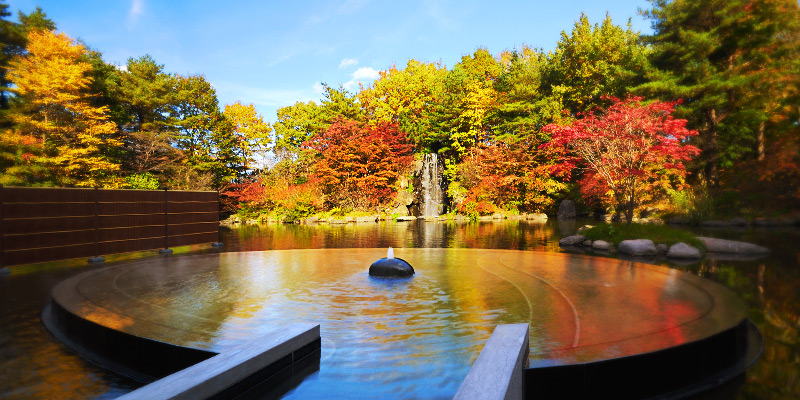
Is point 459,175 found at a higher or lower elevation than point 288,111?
lower

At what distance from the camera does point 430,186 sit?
35562mm

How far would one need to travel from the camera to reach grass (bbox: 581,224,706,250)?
12102 millimetres

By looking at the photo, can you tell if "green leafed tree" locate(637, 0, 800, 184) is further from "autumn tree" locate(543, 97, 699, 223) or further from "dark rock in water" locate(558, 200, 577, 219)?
"autumn tree" locate(543, 97, 699, 223)

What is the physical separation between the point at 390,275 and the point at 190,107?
102 feet

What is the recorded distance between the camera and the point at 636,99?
17.6 metres

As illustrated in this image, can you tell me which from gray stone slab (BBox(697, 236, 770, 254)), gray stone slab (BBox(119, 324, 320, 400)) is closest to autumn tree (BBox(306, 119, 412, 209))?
gray stone slab (BBox(697, 236, 770, 254))

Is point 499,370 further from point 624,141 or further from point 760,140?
point 760,140

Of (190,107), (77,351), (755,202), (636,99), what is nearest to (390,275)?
(77,351)

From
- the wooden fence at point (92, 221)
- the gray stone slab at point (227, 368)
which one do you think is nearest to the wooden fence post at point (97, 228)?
the wooden fence at point (92, 221)

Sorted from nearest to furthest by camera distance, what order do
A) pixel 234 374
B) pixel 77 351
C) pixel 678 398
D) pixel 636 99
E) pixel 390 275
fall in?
pixel 234 374 < pixel 678 398 < pixel 77 351 < pixel 390 275 < pixel 636 99

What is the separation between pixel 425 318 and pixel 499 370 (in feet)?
7.54

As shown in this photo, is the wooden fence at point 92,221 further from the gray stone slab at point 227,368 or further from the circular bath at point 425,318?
the gray stone slab at point 227,368

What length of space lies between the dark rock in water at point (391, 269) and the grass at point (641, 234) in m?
8.14

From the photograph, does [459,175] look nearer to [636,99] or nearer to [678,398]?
[636,99]
